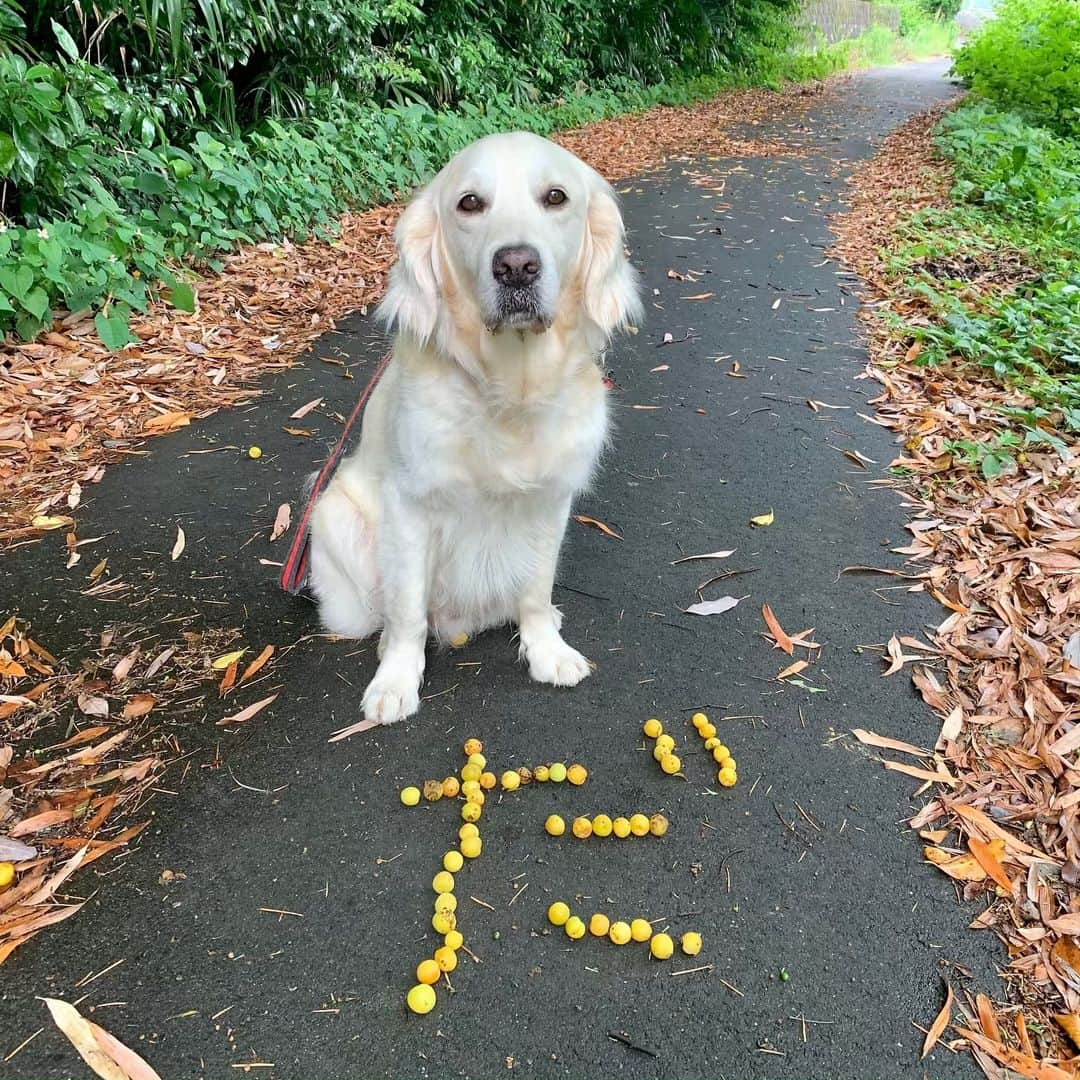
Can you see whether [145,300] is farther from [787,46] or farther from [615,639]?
[787,46]

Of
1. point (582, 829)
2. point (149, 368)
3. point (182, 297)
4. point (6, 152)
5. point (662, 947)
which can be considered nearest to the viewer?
point (662, 947)

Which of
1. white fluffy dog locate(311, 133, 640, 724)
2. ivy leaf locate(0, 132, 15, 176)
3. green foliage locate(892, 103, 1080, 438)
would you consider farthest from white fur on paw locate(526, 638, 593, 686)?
ivy leaf locate(0, 132, 15, 176)

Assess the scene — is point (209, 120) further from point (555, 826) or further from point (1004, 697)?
point (1004, 697)

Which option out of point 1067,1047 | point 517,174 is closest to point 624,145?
point 517,174

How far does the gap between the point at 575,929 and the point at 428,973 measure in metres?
0.35

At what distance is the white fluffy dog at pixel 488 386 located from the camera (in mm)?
2184

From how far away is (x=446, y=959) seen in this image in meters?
1.74

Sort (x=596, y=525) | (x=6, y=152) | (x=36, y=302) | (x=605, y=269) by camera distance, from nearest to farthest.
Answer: (x=605, y=269) < (x=596, y=525) < (x=6, y=152) < (x=36, y=302)

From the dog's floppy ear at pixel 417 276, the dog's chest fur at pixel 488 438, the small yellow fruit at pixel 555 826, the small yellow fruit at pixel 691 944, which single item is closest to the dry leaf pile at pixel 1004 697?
the small yellow fruit at pixel 691 944

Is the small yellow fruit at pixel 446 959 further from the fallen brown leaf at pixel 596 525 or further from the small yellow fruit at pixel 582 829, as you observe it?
the fallen brown leaf at pixel 596 525

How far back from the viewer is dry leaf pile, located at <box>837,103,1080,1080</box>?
5.60 ft

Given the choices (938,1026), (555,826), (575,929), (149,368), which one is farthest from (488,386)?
(149,368)

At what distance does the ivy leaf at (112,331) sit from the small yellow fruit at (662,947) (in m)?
4.26

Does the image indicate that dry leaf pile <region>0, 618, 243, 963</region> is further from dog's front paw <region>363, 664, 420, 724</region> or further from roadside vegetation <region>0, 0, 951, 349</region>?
roadside vegetation <region>0, 0, 951, 349</region>
